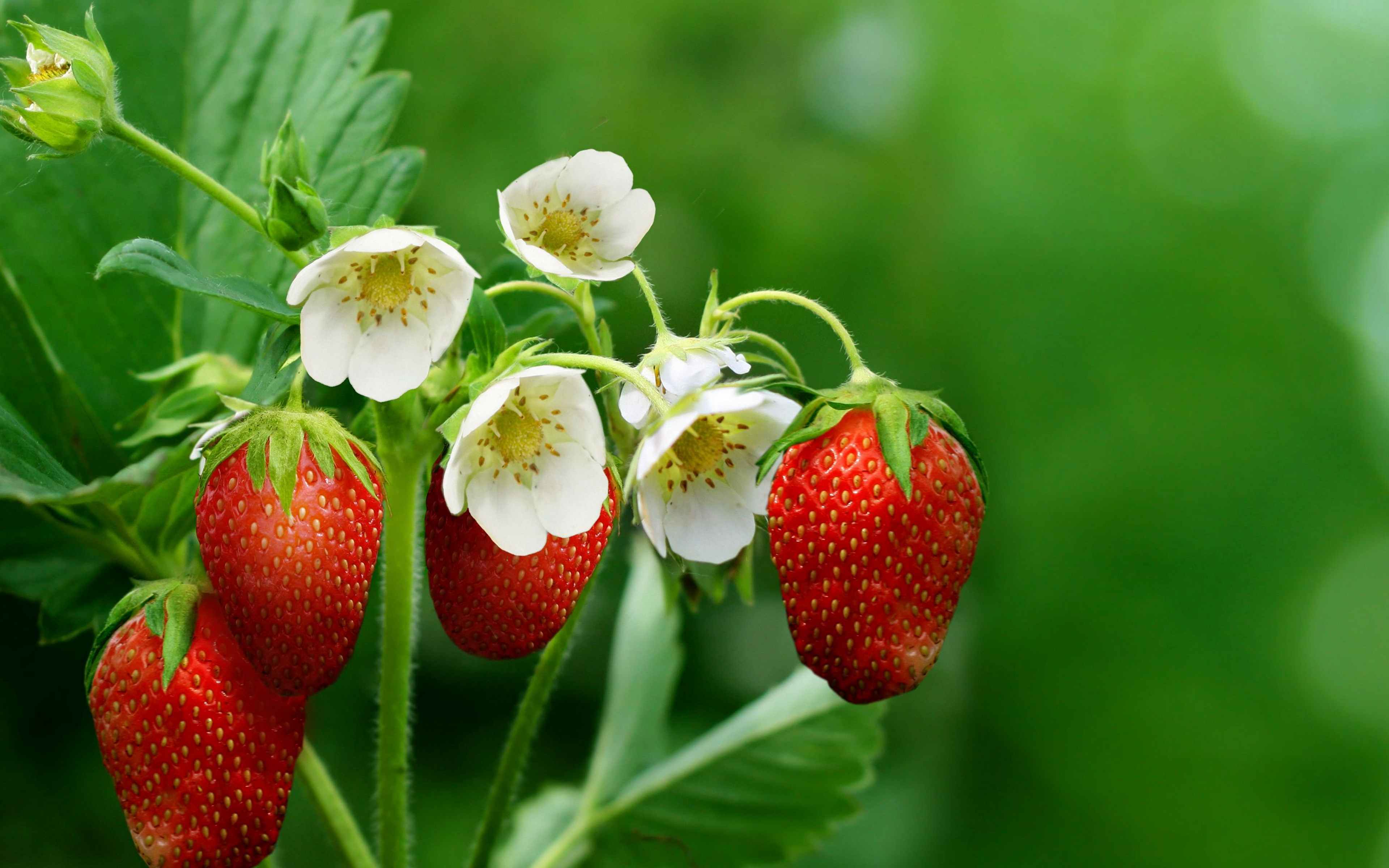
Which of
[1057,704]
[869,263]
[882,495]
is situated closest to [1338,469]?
[1057,704]

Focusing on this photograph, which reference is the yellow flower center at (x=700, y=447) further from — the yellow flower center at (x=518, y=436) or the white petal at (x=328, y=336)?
the white petal at (x=328, y=336)

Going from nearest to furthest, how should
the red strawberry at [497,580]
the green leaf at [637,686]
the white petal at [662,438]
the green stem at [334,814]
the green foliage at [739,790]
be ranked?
1. the white petal at [662,438]
2. the red strawberry at [497,580]
3. the green stem at [334,814]
4. the green foliage at [739,790]
5. the green leaf at [637,686]

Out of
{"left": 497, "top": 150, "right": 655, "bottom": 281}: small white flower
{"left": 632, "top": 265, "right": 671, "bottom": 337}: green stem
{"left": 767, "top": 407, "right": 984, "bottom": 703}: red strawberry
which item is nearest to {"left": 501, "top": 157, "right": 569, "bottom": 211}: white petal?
{"left": 497, "top": 150, "right": 655, "bottom": 281}: small white flower

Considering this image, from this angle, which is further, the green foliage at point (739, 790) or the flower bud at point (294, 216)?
the green foliage at point (739, 790)

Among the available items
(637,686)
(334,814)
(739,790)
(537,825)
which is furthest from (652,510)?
(537,825)

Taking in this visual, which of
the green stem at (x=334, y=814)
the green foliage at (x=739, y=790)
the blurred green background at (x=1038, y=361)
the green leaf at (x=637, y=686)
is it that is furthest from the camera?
the blurred green background at (x=1038, y=361)

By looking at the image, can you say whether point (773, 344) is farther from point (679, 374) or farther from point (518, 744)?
point (518, 744)

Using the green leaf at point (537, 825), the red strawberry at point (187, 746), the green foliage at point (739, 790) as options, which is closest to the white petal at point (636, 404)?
the red strawberry at point (187, 746)
